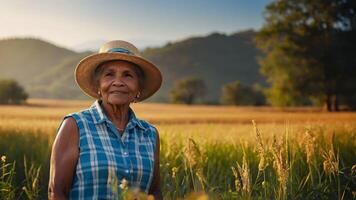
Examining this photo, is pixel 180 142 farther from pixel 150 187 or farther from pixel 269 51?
pixel 269 51

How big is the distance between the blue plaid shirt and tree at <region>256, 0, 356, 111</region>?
106 ft

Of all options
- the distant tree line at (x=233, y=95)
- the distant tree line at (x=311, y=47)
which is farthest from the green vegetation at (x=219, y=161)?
the distant tree line at (x=233, y=95)

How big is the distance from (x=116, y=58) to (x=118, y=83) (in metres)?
0.18

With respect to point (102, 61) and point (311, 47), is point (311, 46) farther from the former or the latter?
point (102, 61)

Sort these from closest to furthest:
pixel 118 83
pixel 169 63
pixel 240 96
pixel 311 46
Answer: pixel 118 83 → pixel 311 46 → pixel 240 96 → pixel 169 63

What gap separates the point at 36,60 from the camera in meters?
174

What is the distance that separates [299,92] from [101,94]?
3243 cm

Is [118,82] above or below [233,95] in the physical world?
below

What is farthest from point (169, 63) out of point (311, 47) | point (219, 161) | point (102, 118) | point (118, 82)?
point (102, 118)

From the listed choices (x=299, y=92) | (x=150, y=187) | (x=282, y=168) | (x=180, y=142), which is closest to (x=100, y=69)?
(x=150, y=187)

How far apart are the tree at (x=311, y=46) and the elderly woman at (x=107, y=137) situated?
32.0 meters

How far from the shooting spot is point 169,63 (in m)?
134

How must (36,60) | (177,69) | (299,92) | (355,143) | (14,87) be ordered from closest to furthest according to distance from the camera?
(355,143) < (299,92) < (14,87) < (177,69) < (36,60)

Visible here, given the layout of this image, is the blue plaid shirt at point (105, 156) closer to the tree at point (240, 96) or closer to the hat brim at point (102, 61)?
the hat brim at point (102, 61)
